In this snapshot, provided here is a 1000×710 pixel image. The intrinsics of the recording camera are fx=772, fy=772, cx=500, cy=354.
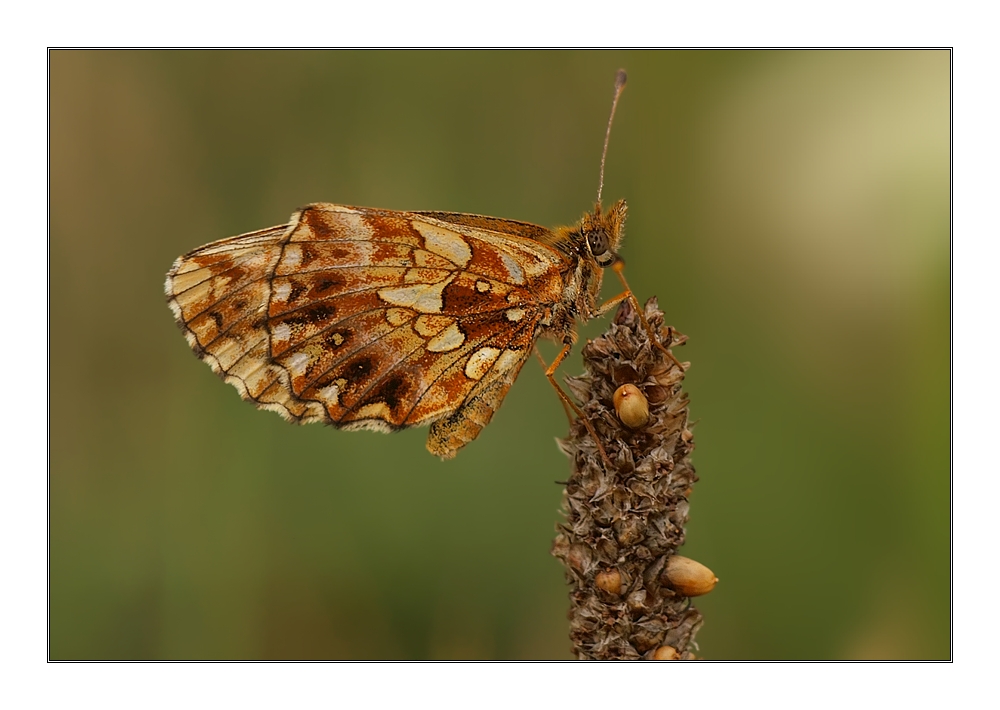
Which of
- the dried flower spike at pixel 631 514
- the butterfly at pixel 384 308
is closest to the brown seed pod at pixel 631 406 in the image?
the dried flower spike at pixel 631 514

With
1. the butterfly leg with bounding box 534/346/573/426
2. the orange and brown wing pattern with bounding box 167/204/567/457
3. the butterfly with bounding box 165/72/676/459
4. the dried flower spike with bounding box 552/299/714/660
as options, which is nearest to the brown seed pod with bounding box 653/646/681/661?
the dried flower spike with bounding box 552/299/714/660

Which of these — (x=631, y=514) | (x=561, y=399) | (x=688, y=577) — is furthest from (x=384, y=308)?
(x=688, y=577)

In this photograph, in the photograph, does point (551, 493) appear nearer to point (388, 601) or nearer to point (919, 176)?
point (388, 601)

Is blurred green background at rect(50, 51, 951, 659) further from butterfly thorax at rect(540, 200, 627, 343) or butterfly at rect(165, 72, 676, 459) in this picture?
butterfly thorax at rect(540, 200, 627, 343)

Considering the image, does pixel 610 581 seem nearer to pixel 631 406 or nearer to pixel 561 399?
pixel 631 406

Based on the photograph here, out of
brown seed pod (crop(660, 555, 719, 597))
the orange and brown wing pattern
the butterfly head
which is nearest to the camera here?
brown seed pod (crop(660, 555, 719, 597))

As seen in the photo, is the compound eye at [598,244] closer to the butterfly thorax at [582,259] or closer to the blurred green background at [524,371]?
the butterfly thorax at [582,259]
